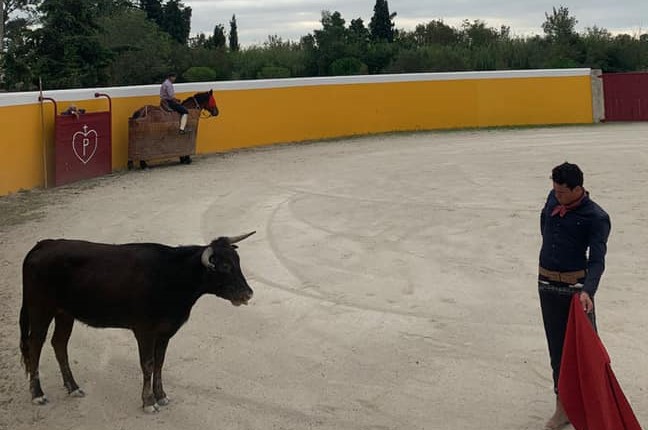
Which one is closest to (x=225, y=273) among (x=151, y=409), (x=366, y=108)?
(x=151, y=409)

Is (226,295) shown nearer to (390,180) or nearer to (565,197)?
(565,197)

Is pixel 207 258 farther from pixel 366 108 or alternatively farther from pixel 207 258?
pixel 366 108

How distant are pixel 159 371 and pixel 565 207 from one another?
9.11 ft

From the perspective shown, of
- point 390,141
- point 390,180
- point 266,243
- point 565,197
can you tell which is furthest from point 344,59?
point 565,197

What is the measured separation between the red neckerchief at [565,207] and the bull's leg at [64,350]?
10.7ft

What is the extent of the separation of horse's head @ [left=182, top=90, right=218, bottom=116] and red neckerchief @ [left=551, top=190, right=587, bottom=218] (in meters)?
13.8

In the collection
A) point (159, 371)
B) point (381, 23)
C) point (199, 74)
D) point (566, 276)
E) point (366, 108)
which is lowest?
point (159, 371)

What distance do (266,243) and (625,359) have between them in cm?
494

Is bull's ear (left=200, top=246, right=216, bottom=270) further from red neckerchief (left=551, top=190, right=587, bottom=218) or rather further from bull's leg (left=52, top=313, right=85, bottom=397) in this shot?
red neckerchief (left=551, top=190, right=587, bottom=218)

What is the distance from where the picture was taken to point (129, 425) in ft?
18.2

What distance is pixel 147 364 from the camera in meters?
5.68

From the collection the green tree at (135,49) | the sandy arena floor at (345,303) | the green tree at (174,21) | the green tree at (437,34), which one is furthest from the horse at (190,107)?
the green tree at (174,21)

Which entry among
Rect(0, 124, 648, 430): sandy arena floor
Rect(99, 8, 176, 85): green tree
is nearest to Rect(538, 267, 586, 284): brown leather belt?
Rect(0, 124, 648, 430): sandy arena floor

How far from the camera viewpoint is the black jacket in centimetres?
513
